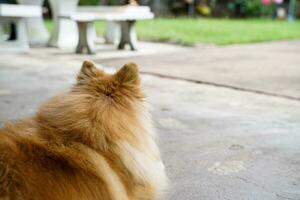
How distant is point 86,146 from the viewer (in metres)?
1.57

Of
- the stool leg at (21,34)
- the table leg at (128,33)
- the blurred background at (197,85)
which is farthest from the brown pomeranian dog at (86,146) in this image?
the table leg at (128,33)

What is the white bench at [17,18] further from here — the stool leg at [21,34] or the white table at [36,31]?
the white table at [36,31]

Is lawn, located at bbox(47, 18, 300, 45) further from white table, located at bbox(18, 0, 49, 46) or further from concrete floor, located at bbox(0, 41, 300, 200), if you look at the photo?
white table, located at bbox(18, 0, 49, 46)

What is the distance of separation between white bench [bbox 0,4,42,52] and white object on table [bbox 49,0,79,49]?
69cm

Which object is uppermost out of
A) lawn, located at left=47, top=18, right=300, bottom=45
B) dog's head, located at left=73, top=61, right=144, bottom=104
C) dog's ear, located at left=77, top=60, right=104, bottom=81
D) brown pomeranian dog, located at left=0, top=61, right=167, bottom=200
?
dog's ear, located at left=77, top=60, right=104, bottom=81

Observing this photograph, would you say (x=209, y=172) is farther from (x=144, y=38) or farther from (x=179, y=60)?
(x=144, y=38)

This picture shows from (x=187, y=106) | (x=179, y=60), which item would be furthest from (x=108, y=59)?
(x=187, y=106)

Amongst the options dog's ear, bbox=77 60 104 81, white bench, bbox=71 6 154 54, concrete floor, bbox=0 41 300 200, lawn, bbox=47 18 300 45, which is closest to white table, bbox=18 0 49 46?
concrete floor, bbox=0 41 300 200

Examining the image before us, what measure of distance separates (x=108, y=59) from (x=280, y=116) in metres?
3.10

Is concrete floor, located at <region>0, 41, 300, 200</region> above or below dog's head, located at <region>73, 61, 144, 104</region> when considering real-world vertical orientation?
below

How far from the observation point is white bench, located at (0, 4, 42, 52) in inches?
240

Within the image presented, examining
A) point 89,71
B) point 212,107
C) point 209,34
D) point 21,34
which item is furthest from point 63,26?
point 89,71

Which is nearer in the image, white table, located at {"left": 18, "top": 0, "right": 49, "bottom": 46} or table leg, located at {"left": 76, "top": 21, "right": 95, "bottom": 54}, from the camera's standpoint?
table leg, located at {"left": 76, "top": 21, "right": 95, "bottom": 54}

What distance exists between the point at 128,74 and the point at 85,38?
4885 millimetres
